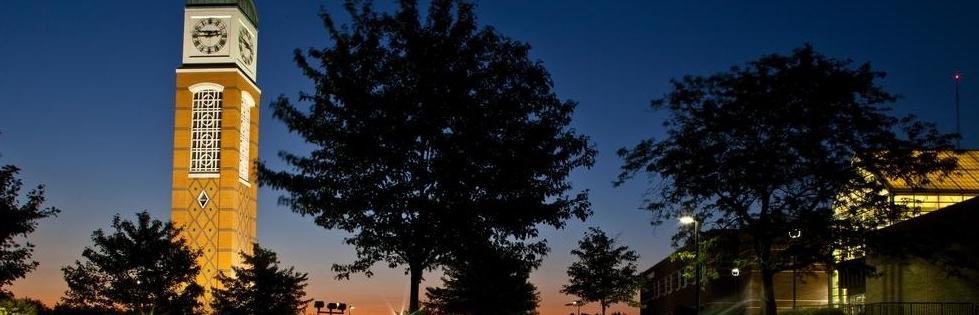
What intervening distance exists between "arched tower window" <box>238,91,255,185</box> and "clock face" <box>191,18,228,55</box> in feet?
21.3

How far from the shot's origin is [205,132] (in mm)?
130750

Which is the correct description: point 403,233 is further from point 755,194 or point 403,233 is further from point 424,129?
point 755,194

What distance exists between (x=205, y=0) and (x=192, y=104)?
1374cm

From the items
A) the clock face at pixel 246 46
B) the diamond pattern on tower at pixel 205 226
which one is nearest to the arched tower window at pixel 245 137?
the diamond pattern on tower at pixel 205 226

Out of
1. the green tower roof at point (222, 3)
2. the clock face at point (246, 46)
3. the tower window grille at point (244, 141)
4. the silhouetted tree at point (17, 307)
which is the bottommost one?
the silhouetted tree at point (17, 307)

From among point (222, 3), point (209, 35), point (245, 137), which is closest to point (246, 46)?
point (209, 35)

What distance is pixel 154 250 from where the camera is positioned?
63.4 m

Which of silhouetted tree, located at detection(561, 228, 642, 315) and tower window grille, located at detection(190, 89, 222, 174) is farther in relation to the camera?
tower window grille, located at detection(190, 89, 222, 174)

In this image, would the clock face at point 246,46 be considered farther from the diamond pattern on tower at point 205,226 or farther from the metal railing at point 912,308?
the metal railing at point 912,308

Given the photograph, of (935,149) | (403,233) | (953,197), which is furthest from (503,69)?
(953,197)

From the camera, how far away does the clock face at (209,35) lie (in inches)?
5246

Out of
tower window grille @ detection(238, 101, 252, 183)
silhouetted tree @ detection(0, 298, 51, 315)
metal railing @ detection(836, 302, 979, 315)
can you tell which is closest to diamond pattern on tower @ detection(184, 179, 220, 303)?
tower window grille @ detection(238, 101, 252, 183)

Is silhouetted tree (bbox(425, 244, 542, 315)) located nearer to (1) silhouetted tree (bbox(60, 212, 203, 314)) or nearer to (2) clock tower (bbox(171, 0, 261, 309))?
(1) silhouetted tree (bbox(60, 212, 203, 314))

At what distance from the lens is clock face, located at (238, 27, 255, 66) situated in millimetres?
135125
